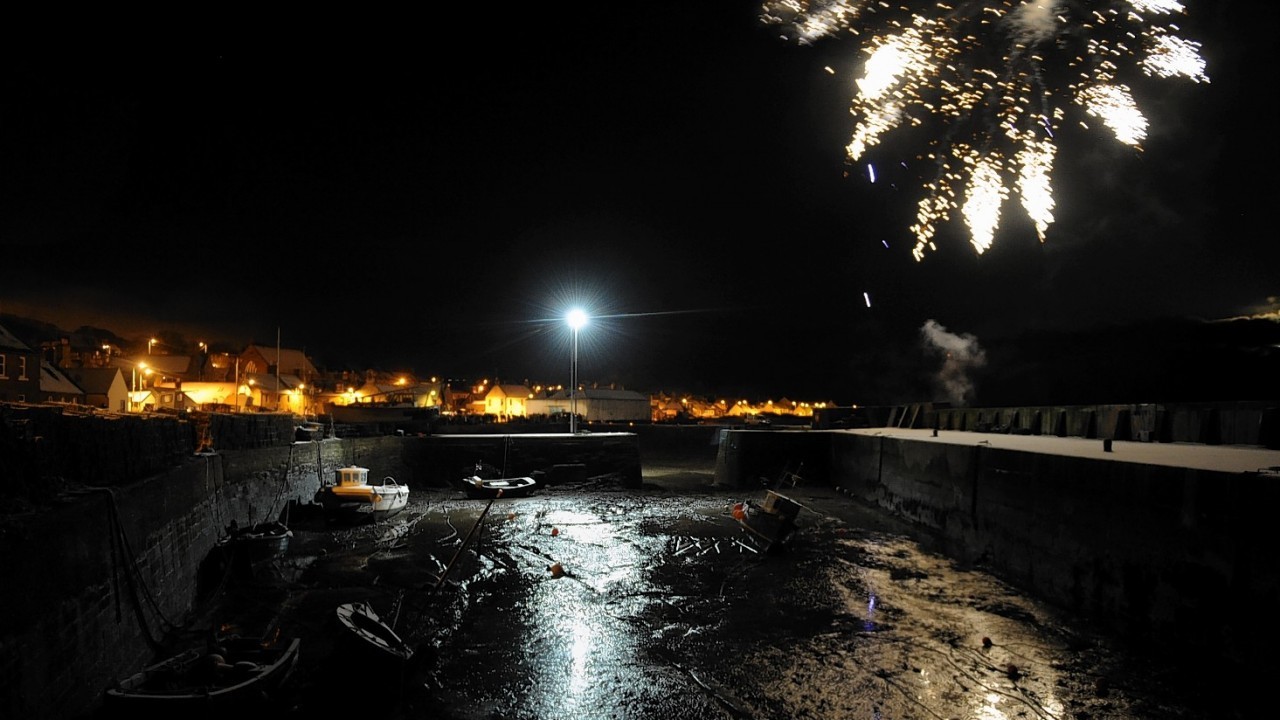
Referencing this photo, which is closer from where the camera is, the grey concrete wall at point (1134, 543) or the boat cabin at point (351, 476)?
the grey concrete wall at point (1134, 543)

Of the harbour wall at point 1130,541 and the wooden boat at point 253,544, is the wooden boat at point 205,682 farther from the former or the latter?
the harbour wall at point 1130,541

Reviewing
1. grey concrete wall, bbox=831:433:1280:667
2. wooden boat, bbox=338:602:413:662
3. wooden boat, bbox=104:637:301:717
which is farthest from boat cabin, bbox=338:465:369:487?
grey concrete wall, bbox=831:433:1280:667

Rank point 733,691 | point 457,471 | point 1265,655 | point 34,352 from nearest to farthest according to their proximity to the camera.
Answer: point 1265,655 → point 733,691 → point 457,471 → point 34,352

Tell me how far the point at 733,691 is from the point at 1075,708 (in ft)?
15.1

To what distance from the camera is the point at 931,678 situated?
9422 mm

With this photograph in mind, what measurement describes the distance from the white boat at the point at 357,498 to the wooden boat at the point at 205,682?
39.3ft

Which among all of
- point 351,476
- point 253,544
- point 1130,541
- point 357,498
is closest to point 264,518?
point 357,498

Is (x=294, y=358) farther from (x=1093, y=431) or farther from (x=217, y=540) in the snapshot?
(x=1093, y=431)

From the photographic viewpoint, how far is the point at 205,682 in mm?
7398

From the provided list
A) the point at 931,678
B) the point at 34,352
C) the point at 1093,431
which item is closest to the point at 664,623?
the point at 931,678

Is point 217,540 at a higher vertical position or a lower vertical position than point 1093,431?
lower

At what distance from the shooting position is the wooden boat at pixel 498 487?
84.0 feet

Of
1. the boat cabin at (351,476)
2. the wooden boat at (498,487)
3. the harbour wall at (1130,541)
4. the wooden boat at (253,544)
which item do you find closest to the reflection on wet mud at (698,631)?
the harbour wall at (1130,541)

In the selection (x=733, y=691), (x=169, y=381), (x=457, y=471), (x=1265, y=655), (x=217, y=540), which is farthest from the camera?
(x=169, y=381)
